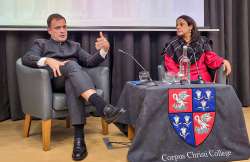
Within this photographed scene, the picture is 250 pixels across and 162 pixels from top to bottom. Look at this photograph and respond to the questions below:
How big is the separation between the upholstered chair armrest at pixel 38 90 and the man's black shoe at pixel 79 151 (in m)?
0.30

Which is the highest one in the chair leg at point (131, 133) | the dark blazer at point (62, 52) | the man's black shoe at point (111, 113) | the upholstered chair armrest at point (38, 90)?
the dark blazer at point (62, 52)

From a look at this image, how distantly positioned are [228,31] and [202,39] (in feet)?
2.89

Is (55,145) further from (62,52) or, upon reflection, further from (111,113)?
(62,52)

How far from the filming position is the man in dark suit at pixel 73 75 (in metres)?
2.17

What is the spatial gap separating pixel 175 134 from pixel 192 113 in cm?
16

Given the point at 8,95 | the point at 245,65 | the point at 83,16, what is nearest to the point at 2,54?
the point at 8,95

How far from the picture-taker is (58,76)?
2.37 metres

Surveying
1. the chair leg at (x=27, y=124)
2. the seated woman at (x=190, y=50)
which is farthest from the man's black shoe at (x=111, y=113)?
the seated woman at (x=190, y=50)

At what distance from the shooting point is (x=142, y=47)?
11.6 feet

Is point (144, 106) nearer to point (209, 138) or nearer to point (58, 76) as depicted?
point (209, 138)

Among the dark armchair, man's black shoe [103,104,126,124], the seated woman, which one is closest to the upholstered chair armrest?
the dark armchair

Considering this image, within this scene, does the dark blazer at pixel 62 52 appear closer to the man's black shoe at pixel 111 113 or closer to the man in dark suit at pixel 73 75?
the man in dark suit at pixel 73 75

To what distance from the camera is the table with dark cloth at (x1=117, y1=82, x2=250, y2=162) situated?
1.95 metres

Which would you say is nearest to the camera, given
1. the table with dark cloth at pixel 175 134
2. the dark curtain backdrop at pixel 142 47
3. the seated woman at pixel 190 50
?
the table with dark cloth at pixel 175 134
